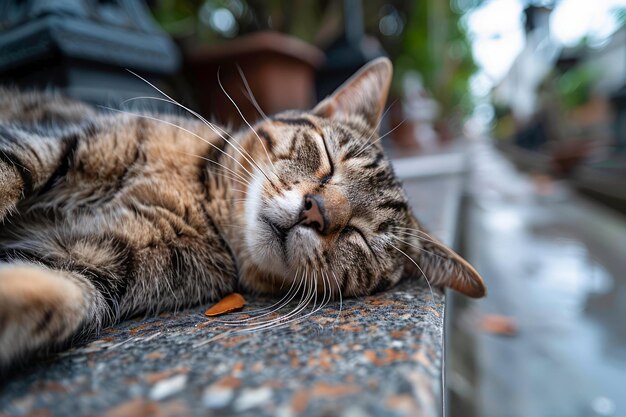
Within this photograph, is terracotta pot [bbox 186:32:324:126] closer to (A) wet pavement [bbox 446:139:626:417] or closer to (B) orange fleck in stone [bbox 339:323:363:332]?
(A) wet pavement [bbox 446:139:626:417]

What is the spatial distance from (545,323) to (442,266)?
964 millimetres

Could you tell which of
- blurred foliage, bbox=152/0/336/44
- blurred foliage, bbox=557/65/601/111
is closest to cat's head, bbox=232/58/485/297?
blurred foliage, bbox=152/0/336/44

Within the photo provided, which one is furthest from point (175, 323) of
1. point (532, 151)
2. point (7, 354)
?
point (532, 151)

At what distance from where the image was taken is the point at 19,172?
942 millimetres

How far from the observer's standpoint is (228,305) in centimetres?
96

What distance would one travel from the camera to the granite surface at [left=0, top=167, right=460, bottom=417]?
0.52 m

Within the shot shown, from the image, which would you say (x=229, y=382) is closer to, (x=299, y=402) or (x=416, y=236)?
(x=299, y=402)

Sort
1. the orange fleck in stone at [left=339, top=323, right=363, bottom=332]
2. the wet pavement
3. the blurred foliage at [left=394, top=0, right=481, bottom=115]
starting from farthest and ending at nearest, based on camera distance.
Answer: the blurred foliage at [left=394, top=0, right=481, bottom=115]
the wet pavement
the orange fleck in stone at [left=339, top=323, right=363, bottom=332]

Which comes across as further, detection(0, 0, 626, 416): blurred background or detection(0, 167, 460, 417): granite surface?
detection(0, 0, 626, 416): blurred background

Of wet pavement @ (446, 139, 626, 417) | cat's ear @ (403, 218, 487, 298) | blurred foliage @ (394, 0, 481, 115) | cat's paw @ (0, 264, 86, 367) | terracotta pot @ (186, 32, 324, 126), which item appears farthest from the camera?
blurred foliage @ (394, 0, 481, 115)

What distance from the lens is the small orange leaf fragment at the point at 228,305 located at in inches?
36.3

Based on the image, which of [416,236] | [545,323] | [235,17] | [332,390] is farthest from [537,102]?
[332,390]

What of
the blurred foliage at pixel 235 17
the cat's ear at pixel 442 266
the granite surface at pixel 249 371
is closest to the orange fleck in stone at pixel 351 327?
the granite surface at pixel 249 371

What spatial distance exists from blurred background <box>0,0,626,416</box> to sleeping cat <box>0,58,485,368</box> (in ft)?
0.74
